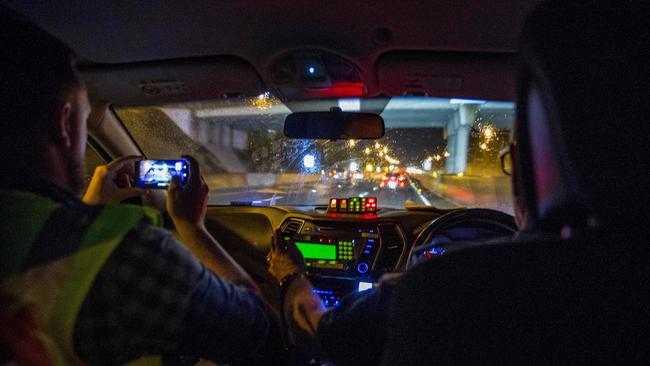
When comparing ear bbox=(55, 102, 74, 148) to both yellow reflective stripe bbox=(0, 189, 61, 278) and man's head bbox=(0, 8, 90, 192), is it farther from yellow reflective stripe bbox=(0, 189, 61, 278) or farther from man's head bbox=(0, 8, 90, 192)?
yellow reflective stripe bbox=(0, 189, 61, 278)

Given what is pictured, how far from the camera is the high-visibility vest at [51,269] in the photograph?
3.86 ft

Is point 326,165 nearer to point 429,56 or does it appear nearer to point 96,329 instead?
point 429,56

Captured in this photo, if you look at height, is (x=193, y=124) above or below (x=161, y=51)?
above

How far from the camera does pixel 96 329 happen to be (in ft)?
4.16

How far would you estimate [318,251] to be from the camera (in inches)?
157

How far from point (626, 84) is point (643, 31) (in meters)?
0.16

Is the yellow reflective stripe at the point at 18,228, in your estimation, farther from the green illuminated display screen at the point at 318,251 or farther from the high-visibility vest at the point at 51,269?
the green illuminated display screen at the point at 318,251

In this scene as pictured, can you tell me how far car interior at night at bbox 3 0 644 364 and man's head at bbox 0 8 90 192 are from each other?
4.24 ft

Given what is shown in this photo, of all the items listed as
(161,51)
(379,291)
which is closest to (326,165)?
(161,51)

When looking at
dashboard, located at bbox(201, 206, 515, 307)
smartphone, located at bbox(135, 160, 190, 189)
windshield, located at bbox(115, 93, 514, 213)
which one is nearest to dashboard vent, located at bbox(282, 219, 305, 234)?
dashboard, located at bbox(201, 206, 515, 307)

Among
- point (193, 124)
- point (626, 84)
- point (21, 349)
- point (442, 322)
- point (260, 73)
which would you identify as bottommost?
point (21, 349)

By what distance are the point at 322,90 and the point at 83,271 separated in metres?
3.04

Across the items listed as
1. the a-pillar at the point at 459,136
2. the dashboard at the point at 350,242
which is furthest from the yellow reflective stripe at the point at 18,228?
the a-pillar at the point at 459,136

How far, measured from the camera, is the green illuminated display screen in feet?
12.9
